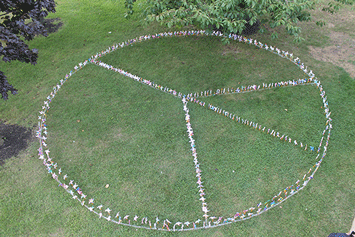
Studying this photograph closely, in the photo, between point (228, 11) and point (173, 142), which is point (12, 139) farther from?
point (228, 11)

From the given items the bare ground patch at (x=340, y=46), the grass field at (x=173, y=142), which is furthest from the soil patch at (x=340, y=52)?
the grass field at (x=173, y=142)

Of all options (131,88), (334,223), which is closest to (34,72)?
(131,88)

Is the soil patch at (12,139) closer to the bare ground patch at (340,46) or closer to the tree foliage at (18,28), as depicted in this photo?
the tree foliage at (18,28)

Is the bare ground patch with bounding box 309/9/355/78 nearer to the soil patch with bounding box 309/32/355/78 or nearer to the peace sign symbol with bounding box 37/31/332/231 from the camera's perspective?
the soil patch with bounding box 309/32/355/78

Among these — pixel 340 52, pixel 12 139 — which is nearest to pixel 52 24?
pixel 12 139

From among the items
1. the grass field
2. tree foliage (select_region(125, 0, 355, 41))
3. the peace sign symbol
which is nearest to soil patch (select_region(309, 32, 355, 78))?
the grass field

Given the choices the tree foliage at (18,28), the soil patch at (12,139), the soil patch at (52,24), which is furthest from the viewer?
the soil patch at (52,24)
